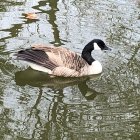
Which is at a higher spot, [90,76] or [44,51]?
[44,51]

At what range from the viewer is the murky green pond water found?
7535 millimetres

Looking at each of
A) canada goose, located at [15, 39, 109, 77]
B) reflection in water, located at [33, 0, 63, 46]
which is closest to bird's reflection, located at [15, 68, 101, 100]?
canada goose, located at [15, 39, 109, 77]

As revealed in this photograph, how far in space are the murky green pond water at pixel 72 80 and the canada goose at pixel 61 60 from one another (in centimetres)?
16

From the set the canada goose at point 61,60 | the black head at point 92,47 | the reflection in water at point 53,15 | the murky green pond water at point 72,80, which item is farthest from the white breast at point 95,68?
the reflection in water at point 53,15

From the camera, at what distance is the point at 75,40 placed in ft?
35.1

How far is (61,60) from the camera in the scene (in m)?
9.55

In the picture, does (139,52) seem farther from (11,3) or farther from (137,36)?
(11,3)

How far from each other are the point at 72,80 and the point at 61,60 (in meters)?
0.44

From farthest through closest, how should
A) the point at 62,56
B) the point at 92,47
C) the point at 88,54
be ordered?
the point at 88,54
the point at 92,47
the point at 62,56

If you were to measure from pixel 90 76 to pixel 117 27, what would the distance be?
87.4 inches

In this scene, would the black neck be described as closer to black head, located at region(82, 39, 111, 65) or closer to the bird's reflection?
black head, located at region(82, 39, 111, 65)

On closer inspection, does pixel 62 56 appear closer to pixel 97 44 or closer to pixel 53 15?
pixel 97 44

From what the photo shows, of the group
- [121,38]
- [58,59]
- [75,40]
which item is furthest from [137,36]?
[58,59]

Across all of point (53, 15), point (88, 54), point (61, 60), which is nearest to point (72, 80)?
point (61, 60)
